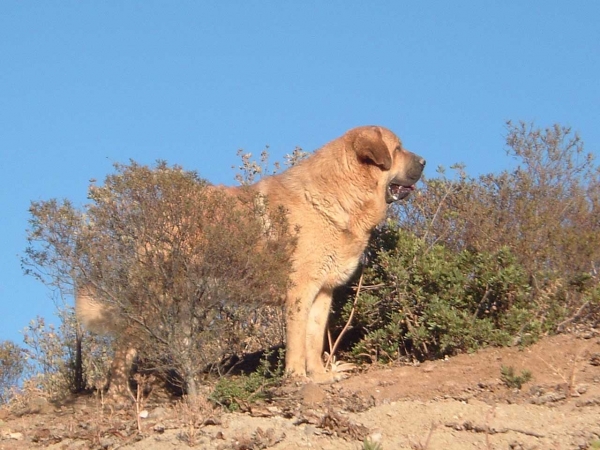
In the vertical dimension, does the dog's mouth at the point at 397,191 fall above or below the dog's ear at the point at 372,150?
below

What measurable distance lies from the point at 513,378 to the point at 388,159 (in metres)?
2.84

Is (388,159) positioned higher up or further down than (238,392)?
higher up

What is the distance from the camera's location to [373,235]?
29.6 ft

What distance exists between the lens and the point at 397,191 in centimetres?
904

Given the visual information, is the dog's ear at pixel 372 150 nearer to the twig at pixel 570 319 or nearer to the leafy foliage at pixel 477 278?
the leafy foliage at pixel 477 278

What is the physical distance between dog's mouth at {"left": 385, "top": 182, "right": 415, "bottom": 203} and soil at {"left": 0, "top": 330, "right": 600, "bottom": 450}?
189 centimetres

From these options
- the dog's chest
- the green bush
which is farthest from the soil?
the dog's chest

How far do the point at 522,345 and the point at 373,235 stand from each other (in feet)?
6.63

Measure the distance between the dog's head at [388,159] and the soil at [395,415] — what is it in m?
2.01

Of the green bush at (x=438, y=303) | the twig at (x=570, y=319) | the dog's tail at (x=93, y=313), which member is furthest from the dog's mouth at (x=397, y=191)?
the dog's tail at (x=93, y=313)

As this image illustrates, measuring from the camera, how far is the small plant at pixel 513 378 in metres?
6.71

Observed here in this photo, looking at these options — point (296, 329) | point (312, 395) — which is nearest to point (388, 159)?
point (296, 329)

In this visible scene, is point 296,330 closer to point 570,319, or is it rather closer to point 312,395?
point 312,395

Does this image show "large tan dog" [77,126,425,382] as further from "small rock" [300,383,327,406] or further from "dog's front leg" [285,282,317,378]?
"small rock" [300,383,327,406]
